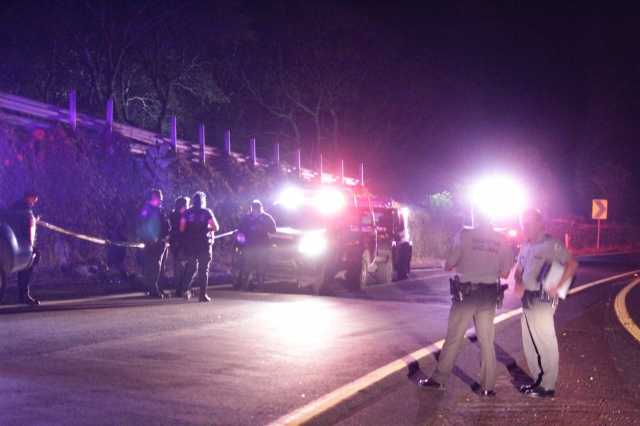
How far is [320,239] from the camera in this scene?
17.5m

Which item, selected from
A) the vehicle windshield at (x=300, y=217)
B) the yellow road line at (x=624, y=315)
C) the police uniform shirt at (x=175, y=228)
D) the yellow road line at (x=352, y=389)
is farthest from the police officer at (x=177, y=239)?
the yellow road line at (x=624, y=315)

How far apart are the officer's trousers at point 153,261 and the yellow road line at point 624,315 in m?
8.20

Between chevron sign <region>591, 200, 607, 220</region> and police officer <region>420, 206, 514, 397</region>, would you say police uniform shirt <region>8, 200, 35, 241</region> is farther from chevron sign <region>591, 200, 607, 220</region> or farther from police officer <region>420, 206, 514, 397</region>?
chevron sign <region>591, 200, 607, 220</region>

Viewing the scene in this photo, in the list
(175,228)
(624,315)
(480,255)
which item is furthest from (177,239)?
(480,255)

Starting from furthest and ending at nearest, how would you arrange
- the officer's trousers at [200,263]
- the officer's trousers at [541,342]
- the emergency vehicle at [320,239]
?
the emergency vehicle at [320,239], the officer's trousers at [200,263], the officer's trousers at [541,342]

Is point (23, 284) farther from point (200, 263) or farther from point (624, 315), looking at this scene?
point (624, 315)

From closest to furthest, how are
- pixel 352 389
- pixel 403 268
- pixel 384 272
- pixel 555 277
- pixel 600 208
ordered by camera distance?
pixel 352 389 → pixel 555 277 → pixel 384 272 → pixel 403 268 → pixel 600 208

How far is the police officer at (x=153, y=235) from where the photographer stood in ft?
49.7

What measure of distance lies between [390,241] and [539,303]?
13.5 m

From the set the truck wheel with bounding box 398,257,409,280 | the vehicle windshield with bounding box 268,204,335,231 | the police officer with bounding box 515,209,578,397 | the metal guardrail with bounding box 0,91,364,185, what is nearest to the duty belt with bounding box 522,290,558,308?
the police officer with bounding box 515,209,578,397

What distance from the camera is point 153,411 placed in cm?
Answer: 663

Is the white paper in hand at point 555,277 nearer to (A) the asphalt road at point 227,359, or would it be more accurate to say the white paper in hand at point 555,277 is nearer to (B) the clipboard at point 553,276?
(B) the clipboard at point 553,276

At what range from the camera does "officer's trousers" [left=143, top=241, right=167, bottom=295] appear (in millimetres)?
15266

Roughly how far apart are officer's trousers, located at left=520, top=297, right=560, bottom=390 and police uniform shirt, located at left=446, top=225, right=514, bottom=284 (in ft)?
1.62
